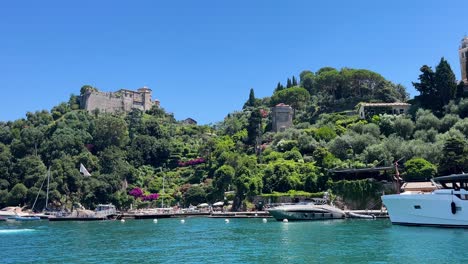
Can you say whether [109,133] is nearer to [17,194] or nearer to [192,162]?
[192,162]

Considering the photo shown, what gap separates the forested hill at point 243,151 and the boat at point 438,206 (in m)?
18.6

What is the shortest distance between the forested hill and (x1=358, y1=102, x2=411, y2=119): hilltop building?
322 centimetres

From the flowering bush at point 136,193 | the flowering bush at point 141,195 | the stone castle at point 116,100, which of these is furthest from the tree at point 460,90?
the stone castle at point 116,100

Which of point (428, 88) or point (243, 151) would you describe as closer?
point (428, 88)

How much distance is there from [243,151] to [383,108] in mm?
30692

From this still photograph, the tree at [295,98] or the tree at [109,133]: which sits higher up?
the tree at [295,98]

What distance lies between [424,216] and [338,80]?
232ft

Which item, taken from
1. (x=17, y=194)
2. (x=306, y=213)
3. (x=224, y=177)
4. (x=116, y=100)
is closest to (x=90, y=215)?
(x=17, y=194)

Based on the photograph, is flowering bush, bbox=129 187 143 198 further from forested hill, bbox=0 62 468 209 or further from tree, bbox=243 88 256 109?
tree, bbox=243 88 256 109

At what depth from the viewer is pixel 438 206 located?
141 feet

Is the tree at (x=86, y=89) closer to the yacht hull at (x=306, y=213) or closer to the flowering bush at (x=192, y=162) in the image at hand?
the flowering bush at (x=192, y=162)

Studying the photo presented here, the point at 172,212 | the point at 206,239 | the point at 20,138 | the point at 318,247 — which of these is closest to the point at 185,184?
the point at 172,212

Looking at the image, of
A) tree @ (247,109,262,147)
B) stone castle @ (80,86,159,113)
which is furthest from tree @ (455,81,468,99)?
stone castle @ (80,86,159,113)

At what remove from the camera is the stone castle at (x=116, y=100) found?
142375 millimetres
